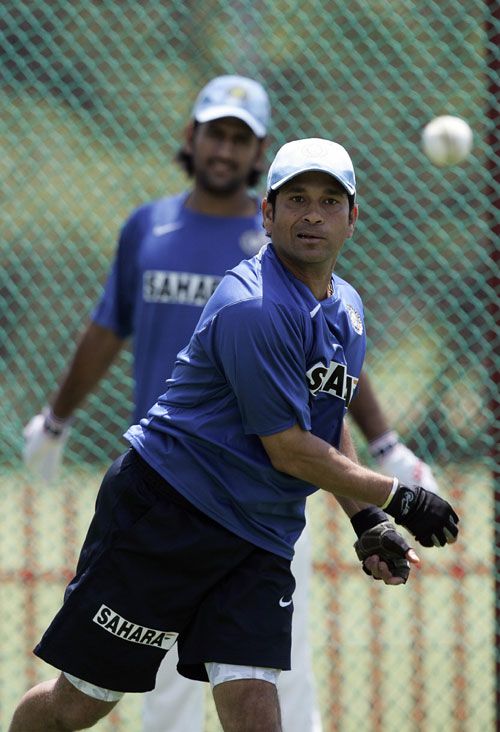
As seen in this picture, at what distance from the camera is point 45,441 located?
4945mm

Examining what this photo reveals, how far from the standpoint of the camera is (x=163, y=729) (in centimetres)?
439

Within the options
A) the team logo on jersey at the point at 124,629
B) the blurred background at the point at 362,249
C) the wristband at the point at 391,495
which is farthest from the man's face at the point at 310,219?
the blurred background at the point at 362,249

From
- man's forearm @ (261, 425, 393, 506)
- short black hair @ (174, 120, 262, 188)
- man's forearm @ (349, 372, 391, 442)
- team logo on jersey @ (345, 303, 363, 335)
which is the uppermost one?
short black hair @ (174, 120, 262, 188)

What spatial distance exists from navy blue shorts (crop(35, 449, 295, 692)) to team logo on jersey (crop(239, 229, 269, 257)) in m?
1.20

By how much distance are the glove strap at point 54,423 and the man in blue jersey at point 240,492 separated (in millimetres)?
1496

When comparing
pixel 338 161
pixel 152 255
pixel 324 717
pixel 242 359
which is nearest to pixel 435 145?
pixel 152 255

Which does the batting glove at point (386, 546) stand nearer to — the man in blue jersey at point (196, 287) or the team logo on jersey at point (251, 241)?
the man in blue jersey at point (196, 287)

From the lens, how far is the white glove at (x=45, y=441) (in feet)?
16.2

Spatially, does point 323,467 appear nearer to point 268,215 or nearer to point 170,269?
point 268,215

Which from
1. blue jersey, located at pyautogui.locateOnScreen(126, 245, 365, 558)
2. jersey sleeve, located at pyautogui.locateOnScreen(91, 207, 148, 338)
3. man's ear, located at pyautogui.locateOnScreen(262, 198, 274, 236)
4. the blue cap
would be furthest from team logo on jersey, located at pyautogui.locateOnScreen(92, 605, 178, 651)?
jersey sleeve, located at pyautogui.locateOnScreen(91, 207, 148, 338)

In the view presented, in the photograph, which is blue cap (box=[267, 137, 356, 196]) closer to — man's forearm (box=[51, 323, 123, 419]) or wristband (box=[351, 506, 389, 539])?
wristband (box=[351, 506, 389, 539])

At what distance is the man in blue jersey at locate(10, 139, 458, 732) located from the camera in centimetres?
311

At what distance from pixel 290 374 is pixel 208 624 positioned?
708 mm

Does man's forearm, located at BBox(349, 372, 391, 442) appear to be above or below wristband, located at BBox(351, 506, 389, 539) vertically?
below
